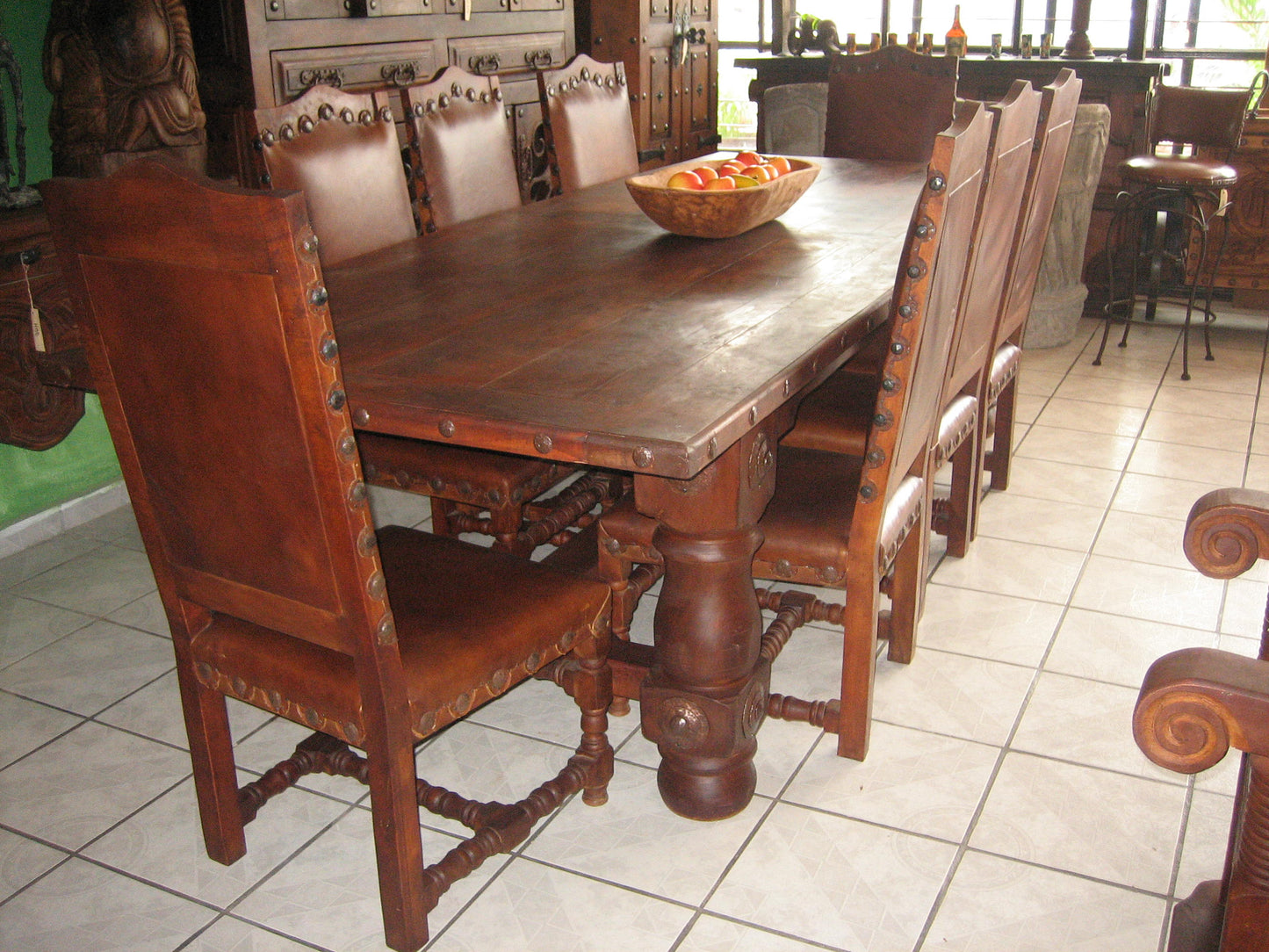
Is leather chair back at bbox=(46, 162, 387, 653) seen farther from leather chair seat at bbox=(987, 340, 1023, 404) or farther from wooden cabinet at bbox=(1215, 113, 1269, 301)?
wooden cabinet at bbox=(1215, 113, 1269, 301)

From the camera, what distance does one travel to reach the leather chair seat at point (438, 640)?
4.83ft

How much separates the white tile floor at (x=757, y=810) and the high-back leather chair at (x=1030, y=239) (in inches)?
16.6

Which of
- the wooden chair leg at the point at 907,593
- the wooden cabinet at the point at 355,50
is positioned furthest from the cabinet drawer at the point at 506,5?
the wooden chair leg at the point at 907,593

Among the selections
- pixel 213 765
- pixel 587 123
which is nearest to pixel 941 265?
pixel 213 765

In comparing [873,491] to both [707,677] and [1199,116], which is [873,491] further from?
[1199,116]

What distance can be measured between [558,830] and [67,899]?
73cm

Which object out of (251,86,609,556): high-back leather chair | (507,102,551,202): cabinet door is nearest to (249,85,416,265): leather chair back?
(251,86,609,556): high-back leather chair

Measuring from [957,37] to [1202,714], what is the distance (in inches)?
181

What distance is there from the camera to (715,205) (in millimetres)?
2311

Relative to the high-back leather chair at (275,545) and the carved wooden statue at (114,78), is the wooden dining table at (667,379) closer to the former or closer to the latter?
the high-back leather chair at (275,545)

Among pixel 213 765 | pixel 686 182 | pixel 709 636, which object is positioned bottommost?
pixel 213 765

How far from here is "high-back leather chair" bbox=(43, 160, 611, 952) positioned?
48.8 inches

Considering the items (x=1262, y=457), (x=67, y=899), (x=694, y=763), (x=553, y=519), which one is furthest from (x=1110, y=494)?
(x=67, y=899)

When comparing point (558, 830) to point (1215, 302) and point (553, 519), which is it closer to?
point (553, 519)
